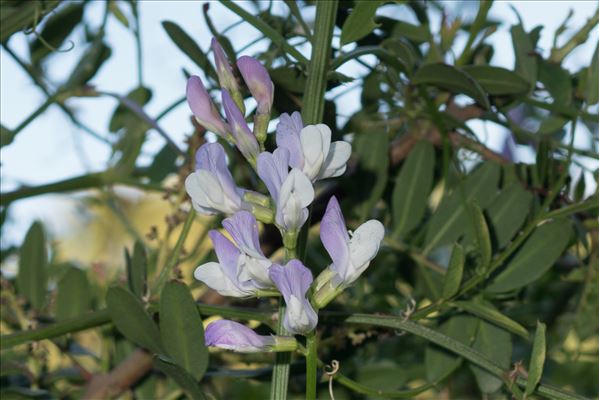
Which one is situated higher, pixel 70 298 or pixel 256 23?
pixel 256 23

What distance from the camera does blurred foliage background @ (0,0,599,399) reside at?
55 cm

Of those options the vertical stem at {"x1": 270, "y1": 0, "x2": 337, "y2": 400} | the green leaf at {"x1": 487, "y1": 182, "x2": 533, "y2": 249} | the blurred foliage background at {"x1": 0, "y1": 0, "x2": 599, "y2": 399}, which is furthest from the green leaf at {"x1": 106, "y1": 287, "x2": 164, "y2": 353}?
the green leaf at {"x1": 487, "y1": 182, "x2": 533, "y2": 249}

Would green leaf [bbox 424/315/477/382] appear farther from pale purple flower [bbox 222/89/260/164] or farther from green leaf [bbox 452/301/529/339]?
pale purple flower [bbox 222/89/260/164]

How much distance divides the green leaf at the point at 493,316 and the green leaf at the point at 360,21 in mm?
162

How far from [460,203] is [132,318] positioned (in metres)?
0.24

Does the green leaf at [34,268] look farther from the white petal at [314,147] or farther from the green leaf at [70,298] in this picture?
the white petal at [314,147]

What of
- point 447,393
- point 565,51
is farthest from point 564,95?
point 447,393

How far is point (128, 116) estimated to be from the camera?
2.57ft

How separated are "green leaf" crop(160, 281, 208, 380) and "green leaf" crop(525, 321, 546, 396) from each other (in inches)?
6.9

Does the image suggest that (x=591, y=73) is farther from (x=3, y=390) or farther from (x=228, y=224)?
(x=3, y=390)

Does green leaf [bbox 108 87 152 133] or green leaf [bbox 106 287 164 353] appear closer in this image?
green leaf [bbox 106 287 164 353]

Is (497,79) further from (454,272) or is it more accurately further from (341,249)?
(341,249)

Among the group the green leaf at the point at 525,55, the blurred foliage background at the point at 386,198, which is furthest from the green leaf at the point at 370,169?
the green leaf at the point at 525,55

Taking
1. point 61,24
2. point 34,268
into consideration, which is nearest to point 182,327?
point 34,268
